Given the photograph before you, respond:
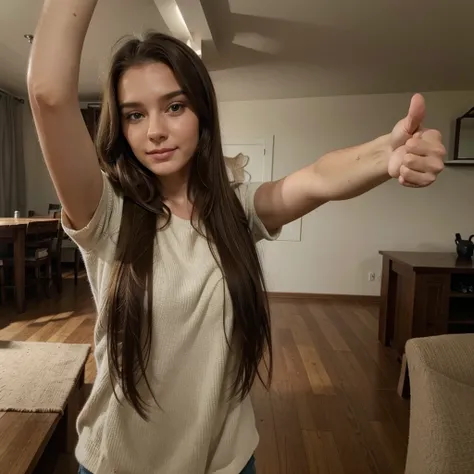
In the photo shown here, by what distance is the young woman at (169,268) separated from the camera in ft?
1.85

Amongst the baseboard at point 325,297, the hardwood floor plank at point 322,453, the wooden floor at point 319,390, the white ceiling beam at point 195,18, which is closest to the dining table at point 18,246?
the wooden floor at point 319,390

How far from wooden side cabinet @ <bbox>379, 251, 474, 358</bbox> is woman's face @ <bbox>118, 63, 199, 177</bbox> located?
224 centimetres

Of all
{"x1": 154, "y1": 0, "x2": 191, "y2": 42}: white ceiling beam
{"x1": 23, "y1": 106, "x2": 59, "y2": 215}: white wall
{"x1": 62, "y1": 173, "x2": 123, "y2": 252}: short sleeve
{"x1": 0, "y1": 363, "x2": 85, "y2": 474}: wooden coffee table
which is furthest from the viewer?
{"x1": 23, "y1": 106, "x2": 59, "y2": 215}: white wall

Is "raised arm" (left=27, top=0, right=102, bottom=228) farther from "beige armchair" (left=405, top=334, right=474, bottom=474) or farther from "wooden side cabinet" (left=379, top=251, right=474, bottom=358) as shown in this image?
"wooden side cabinet" (left=379, top=251, right=474, bottom=358)

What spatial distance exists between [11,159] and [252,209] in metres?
5.28

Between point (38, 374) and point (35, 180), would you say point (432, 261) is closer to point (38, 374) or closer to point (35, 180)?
point (38, 374)

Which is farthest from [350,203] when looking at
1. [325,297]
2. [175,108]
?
[175,108]

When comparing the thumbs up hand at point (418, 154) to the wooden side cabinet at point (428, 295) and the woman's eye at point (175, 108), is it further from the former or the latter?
the wooden side cabinet at point (428, 295)

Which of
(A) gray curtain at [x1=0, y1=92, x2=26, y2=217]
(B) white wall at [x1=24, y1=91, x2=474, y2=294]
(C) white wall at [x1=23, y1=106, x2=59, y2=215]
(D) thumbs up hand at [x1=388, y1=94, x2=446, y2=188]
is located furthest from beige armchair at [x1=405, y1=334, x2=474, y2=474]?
(C) white wall at [x1=23, y1=106, x2=59, y2=215]

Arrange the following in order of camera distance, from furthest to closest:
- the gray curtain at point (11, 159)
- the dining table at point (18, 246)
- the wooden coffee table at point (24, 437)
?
the gray curtain at point (11, 159) → the dining table at point (18, 246) → the wooden coffee table at point (24, 437)

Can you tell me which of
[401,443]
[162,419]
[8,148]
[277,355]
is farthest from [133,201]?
[8,148]

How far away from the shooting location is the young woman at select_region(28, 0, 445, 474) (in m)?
0.56

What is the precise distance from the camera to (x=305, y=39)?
9.38ft

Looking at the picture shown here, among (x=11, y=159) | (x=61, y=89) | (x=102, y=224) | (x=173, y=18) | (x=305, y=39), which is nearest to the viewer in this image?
(x=61, y=89)
